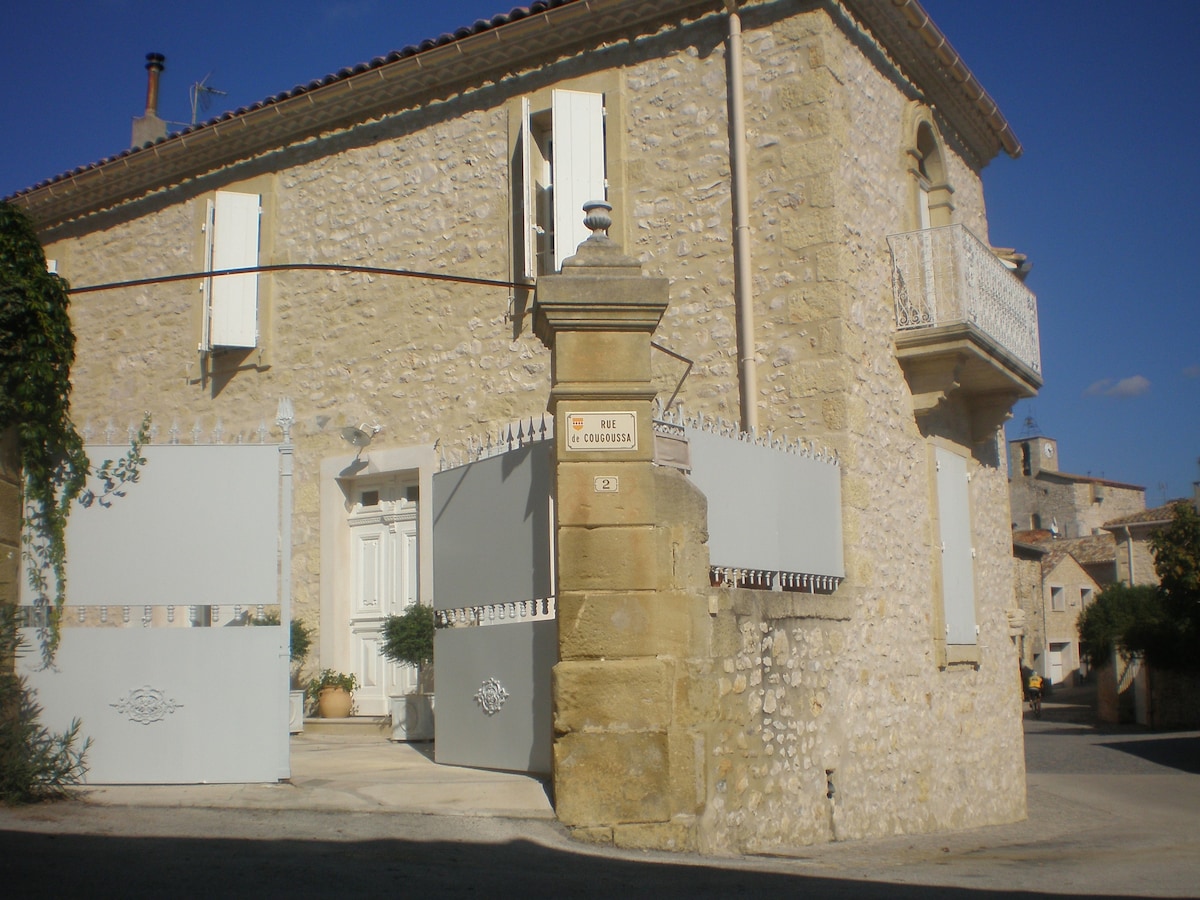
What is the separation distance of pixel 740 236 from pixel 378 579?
4611 millimetres

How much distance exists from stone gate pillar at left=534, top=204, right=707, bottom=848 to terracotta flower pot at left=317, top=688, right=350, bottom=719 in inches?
192

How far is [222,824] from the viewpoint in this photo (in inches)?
219

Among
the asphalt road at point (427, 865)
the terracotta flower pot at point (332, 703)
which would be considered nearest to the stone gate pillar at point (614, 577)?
the asphalt road at point (427, 865)

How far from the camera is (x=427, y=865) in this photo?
508 centimetres

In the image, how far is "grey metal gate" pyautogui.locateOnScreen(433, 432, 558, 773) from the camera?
666 cm

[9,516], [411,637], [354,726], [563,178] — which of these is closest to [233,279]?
[563,178]

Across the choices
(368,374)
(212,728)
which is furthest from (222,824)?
(368,374)

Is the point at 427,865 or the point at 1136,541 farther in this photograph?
the point at 1136,541

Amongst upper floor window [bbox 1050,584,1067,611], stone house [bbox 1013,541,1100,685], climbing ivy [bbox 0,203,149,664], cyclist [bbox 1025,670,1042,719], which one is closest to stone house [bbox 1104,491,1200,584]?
stone house [bbox 1013,541,1100,685]

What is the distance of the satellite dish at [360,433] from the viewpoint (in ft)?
36.2

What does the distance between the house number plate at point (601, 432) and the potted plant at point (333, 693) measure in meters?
5.15

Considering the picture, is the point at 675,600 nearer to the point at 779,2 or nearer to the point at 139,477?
the point at 139,477

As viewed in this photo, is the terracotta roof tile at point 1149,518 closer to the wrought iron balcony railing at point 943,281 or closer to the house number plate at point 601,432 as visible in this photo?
the wrought iron balcony railing at point 943,281

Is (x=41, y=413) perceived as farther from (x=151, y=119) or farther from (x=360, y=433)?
(x=151, y=119)
